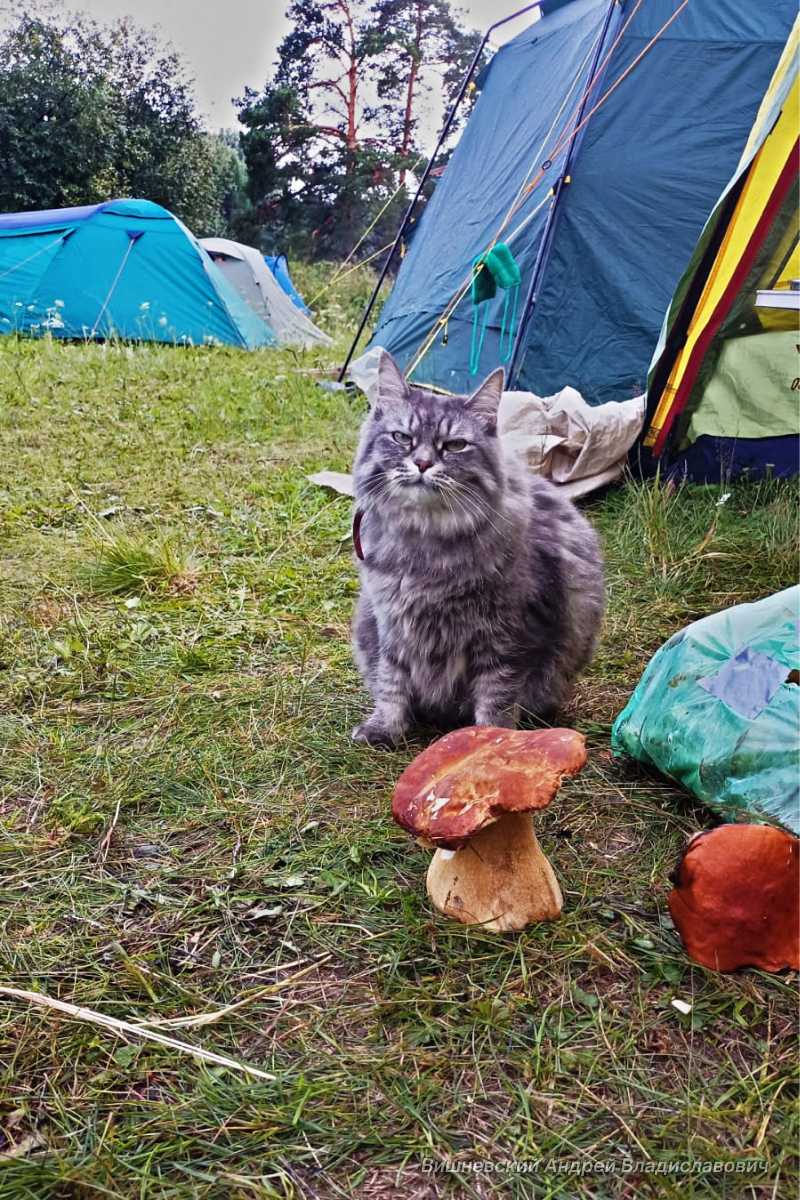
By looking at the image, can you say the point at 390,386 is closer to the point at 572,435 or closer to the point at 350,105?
the point at 572,435

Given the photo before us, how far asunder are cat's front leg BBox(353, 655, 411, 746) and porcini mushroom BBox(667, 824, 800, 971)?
933mm

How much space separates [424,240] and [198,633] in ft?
15.6

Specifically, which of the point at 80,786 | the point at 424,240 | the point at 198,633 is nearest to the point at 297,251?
the point at 424,240

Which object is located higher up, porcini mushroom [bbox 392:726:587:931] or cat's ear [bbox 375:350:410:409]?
cat's ear [bbox 375:350:410:409]

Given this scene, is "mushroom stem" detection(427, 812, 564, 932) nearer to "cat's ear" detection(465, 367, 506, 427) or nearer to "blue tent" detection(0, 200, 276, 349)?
"cat's ear" detection(465, 367, 506, 427)

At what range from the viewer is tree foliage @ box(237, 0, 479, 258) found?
7605 millimetres

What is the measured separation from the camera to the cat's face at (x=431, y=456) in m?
2.07

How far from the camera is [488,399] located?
7.20 feet

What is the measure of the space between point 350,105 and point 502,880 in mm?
8511

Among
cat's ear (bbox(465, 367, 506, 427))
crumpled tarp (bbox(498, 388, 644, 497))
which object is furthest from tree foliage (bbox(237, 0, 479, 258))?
cat's ear (bbox(465, 367, 506, 427))

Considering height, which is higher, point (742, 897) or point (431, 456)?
point (431, 456)

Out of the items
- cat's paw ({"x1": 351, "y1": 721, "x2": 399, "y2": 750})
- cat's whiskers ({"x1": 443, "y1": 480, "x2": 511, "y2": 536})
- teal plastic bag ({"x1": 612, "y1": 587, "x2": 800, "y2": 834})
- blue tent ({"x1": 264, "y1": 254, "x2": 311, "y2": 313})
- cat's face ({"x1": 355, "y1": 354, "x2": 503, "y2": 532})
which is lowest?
cat's paw ({"x1": 351, "y1": 721, "x2": 399, "y2": 750})

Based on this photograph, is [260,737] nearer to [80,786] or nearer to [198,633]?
[80,786]

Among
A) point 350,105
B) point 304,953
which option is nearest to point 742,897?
point 304,953
